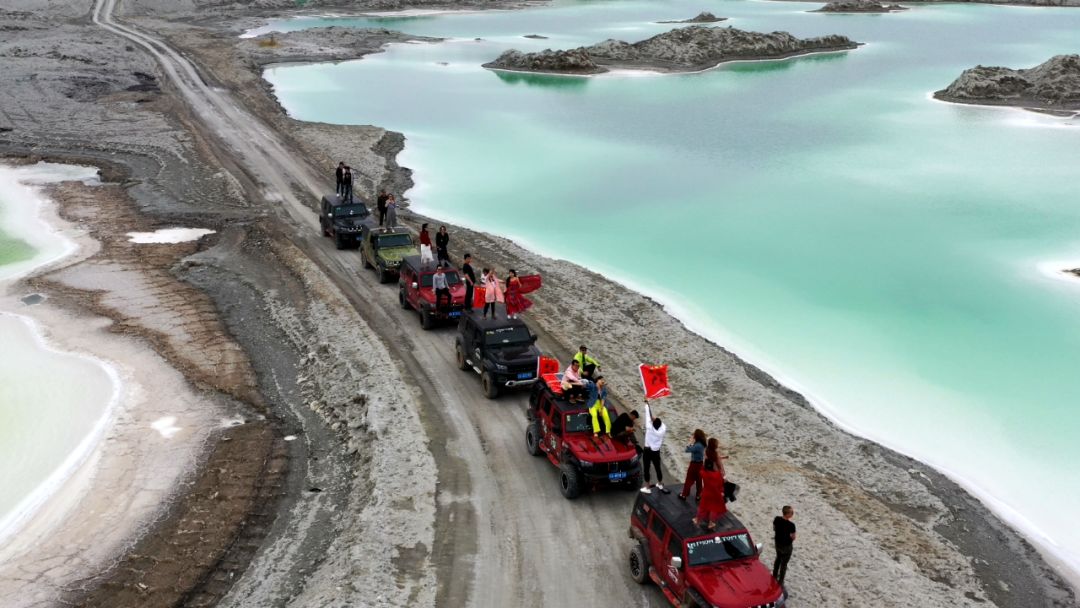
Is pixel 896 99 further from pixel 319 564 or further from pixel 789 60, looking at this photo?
pixel 319 564

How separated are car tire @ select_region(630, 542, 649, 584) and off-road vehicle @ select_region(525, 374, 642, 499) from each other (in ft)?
6.75

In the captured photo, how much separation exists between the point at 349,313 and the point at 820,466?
47.0ft

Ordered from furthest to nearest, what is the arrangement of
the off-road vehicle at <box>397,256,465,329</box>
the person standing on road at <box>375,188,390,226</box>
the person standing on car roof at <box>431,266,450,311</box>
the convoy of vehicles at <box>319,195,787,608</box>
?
1. the person standing on road at <box>375,188,390,226</box>
2. the off-road vehicle at <box>397,256,465,329</box>
3. the person standing on car roof at <box>431,266,450,311</box>
4. the convoy of vehicles at <box>319,195,787,608</box>

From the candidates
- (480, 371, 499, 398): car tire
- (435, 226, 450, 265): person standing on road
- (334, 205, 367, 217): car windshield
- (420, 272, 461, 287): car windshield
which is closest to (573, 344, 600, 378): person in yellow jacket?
(480, 371, 499, 398): car tire

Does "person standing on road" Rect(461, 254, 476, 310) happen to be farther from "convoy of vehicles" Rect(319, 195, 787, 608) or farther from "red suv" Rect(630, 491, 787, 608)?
"red suv" Rect(630, 491, 787, 608)

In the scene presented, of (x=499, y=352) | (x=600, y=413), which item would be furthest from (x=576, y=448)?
(x=499, y=352)

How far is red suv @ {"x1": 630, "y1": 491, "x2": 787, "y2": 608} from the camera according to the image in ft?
42.5

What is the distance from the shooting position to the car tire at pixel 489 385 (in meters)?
21.2

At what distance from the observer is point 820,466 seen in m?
19.7

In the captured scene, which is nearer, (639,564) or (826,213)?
(639,564)

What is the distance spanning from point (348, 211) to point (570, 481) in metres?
19.1

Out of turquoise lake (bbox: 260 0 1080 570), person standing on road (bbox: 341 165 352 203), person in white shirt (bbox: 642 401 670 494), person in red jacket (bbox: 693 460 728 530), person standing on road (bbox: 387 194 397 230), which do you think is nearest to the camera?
person in red jacket (bbox: 693 460 728 530)

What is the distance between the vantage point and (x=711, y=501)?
14.0 meters

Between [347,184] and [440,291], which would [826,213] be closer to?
[347,184]
